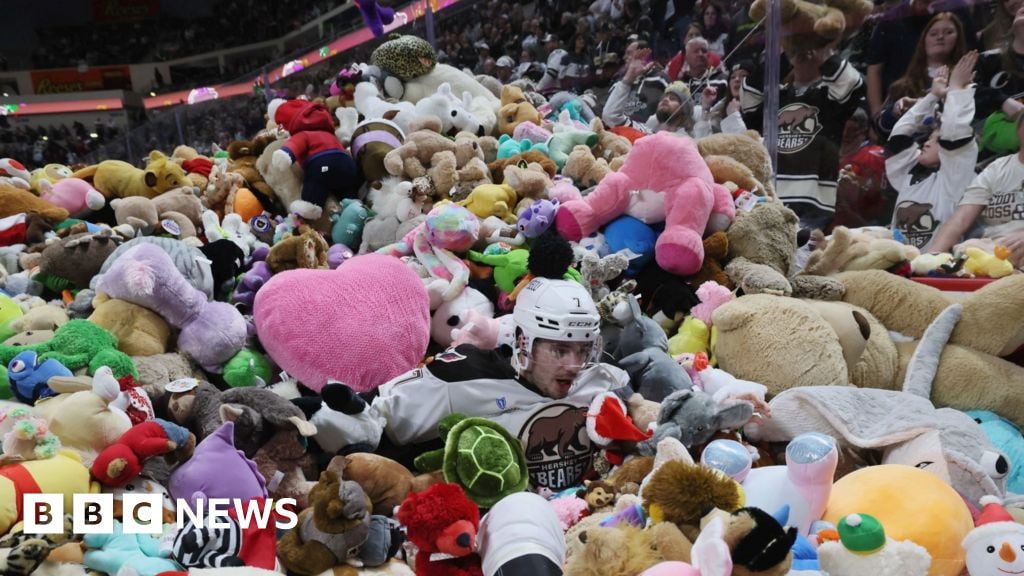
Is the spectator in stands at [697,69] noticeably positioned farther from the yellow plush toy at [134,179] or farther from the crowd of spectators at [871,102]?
the yellow plush toy at [134,179]

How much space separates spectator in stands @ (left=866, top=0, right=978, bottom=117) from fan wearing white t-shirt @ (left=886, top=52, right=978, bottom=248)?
7.5 inches

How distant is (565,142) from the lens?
10.5 ft

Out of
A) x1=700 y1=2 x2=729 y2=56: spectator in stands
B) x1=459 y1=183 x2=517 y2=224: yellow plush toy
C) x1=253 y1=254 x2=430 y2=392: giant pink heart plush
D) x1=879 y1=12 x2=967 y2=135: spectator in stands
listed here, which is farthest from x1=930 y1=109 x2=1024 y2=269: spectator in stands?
x1=253 y1=254 x2=430 y2=392: giant pink heart plush

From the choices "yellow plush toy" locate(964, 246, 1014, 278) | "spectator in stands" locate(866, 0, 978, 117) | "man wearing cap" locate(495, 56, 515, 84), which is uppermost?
"spectator in stands" locate(866, 0, 978, 117)

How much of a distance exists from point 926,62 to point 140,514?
3739 mm

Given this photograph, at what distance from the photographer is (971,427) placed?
1.57 metres

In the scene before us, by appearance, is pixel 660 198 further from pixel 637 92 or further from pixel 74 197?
pixel 637 92

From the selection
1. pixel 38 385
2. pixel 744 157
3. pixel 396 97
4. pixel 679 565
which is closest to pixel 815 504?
pixel 679 565

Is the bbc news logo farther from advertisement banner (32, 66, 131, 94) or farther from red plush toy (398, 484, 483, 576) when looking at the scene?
advertisement banner (32, 66, 131, 94)

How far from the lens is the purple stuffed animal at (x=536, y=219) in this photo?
236cm

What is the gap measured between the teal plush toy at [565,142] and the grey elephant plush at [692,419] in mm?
1804

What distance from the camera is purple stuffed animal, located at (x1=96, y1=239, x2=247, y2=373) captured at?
1822mm

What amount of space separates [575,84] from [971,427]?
4.53 metres

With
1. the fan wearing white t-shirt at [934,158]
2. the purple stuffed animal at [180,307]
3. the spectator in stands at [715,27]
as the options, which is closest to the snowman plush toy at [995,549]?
the purple stuffed animal at [180,307]
